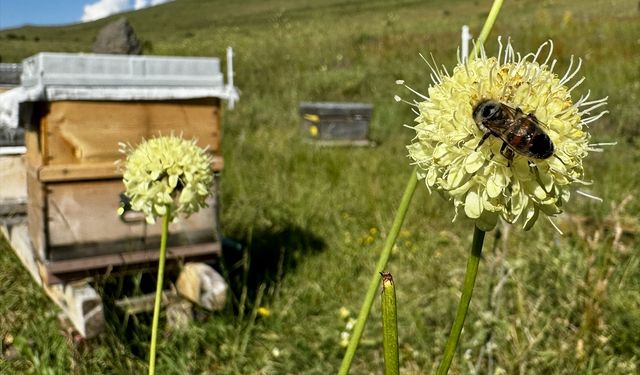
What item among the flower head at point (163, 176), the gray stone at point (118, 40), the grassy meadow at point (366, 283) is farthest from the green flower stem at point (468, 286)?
the gray stone at point (118, 40)

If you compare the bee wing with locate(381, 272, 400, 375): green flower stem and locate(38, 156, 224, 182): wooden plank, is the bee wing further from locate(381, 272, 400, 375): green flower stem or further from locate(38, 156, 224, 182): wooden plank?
locate(38, 156, 224, 182): wooden plank

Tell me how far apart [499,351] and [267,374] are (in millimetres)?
920

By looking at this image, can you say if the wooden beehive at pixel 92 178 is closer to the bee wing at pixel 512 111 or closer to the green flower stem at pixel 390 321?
the bee wing at pixel 512 111

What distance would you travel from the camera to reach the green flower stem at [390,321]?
0.58 metres

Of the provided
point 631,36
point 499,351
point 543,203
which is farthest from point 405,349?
point 631,36

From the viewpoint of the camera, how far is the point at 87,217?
273 centimetres

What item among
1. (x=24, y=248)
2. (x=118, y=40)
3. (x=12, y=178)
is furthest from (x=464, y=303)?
(x=118, y=40)

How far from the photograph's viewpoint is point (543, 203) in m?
0.82

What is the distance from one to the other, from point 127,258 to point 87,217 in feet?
0.84

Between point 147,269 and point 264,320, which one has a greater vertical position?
point 147,269

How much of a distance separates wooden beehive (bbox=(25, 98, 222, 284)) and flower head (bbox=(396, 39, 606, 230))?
2.13m

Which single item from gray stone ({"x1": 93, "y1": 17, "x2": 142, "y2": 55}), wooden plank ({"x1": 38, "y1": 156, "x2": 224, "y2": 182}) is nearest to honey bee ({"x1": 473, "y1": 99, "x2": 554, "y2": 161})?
wooden plank ({"x1": 38, "y1": 156, "x2": 224, "y2": 182})

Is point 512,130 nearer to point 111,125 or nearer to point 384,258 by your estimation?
point 384,258

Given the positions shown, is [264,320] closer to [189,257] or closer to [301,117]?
[189,257]
